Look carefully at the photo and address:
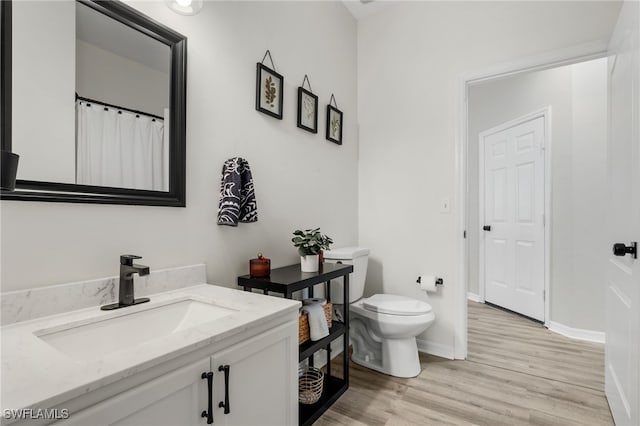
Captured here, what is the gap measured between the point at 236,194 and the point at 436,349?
6.45 ft

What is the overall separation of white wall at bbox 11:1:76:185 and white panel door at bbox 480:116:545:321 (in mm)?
3766

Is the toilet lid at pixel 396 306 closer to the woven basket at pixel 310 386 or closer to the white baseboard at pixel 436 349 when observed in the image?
the white baseboard at pixel 436 349

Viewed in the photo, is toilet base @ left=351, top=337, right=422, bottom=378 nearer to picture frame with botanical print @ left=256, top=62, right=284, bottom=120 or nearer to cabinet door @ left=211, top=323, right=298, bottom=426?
cabinet door @ left=211, top=323, right=298, bottom=426

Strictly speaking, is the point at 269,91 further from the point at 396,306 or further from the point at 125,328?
the point at 396,306

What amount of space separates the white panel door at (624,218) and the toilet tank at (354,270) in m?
1.39

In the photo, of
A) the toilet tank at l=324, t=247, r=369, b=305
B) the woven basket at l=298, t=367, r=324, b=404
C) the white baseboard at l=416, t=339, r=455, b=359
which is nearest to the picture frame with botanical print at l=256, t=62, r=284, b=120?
the toilet tank at l=324, t=247, r=369, b=305

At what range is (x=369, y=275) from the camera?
2.95m

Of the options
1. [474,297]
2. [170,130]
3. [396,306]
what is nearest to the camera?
[170,130]

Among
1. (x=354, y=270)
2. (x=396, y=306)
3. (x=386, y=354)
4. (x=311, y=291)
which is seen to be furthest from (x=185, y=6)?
(x=386, y=354)

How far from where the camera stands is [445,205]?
2.60 m

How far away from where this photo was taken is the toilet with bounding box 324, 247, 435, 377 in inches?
86.7

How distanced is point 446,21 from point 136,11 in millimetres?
2226

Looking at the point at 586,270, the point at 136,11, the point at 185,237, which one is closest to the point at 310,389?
the point at 185,237

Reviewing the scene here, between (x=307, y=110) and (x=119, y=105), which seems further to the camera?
(x=307, y=110)
